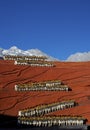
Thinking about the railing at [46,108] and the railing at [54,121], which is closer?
the railing at [54,121]

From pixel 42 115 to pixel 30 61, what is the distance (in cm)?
1516

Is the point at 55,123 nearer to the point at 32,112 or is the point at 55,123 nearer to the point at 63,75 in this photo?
the point at 32,112

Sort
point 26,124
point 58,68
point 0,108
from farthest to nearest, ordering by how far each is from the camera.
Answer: point 58,68, point 0,108, point 26,124

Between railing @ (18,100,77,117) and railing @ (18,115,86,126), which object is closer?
railing @ (18,115,86,126)

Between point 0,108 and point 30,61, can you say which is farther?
point 30,61

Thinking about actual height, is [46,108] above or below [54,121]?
above

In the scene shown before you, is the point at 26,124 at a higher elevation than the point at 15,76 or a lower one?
lower

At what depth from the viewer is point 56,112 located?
5338cm

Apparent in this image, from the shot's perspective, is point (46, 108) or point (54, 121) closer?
point (54, 121)

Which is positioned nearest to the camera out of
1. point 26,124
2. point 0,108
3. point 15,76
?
point 26,124

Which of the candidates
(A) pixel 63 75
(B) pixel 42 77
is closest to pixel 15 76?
(B) pixel 42 77

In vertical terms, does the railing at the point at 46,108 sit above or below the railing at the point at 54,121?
above

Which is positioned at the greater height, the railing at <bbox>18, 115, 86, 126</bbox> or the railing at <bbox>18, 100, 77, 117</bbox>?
the railing at <bbox>18, 100, 77, 117</bbox>

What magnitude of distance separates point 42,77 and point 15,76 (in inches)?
196
